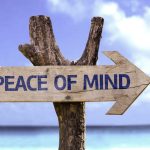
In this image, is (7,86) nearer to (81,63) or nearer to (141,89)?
(81,63)

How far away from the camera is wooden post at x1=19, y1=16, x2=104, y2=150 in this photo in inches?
199

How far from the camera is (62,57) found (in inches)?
206

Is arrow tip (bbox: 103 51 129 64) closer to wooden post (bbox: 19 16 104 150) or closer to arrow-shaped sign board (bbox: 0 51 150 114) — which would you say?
arrow-shaped sign board (bbox: 0 51 150 114)

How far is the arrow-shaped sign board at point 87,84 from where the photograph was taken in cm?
488

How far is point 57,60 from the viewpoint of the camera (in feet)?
17.0

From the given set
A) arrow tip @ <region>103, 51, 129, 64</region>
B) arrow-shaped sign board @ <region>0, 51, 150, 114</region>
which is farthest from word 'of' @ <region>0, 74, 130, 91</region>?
arrow tip @ <region>103, 51, 129, 64</region>

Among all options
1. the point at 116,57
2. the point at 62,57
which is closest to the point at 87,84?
the point at 116,57

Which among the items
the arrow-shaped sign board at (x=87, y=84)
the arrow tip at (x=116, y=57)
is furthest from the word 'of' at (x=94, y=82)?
the arrow tip at (x=116, y=57)

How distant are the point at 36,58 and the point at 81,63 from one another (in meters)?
0.42

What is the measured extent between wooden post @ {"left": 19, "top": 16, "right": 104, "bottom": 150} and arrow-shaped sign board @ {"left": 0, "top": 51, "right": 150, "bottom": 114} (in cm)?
19

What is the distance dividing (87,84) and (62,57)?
471mm

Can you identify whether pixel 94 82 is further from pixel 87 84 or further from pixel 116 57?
pixel 116 57

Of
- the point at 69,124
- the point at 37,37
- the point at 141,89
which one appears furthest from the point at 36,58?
the point at 141,89

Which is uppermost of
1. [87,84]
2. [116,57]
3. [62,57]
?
[62,57]
